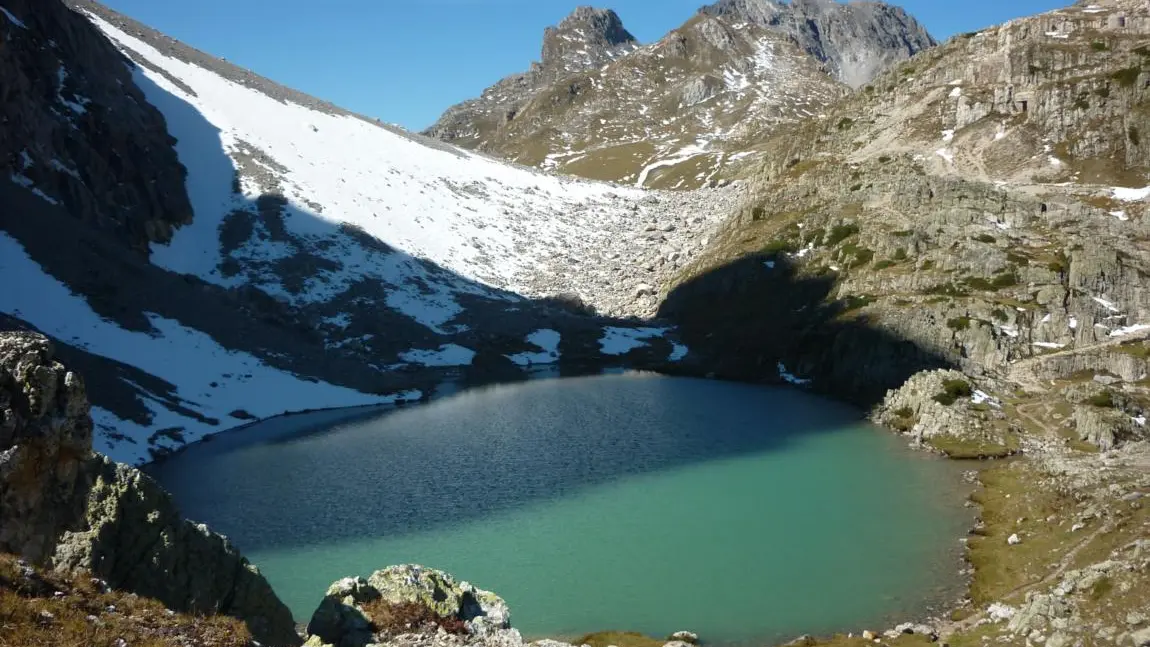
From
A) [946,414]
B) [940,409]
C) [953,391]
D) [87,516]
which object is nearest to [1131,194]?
[953,391]

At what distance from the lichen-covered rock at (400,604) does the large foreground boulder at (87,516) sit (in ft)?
5.98

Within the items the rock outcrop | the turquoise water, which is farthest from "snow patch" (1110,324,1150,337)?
the turquoise water

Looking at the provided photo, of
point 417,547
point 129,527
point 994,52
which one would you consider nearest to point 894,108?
point 994,52

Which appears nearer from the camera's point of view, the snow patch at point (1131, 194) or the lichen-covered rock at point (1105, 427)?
the lichen-covered rock at point (1105, 427)

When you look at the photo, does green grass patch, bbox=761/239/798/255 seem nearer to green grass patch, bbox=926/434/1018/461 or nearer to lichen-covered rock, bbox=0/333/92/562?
green grass patch, bbox=926/434/1018/461

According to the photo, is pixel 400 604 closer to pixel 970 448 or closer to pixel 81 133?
pixel 970 448

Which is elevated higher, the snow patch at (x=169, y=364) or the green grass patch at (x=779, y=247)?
the green grass patch at (x=779, y=247)

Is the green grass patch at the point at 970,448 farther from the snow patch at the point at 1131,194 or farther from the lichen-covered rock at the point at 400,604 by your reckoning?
the snow patch at the point at 1131,194

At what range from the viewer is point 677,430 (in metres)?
69.8

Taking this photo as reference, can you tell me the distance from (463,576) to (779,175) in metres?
114

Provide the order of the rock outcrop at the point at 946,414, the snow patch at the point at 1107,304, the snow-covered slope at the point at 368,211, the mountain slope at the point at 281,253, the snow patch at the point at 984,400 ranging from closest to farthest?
the rock outcrop at the point at 946,414, the snow patch at the point at 984,400, the snow patch at the point at 1107,304, the mountain slope at the point at 281,253, the snow-covered slope at the point at 368,211

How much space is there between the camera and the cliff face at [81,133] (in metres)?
100

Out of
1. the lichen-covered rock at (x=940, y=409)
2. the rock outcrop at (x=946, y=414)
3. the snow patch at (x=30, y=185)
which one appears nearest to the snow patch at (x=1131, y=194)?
the rock outcrop at (x=946, y=414)

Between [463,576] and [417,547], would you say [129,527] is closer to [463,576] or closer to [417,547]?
[463,576]
